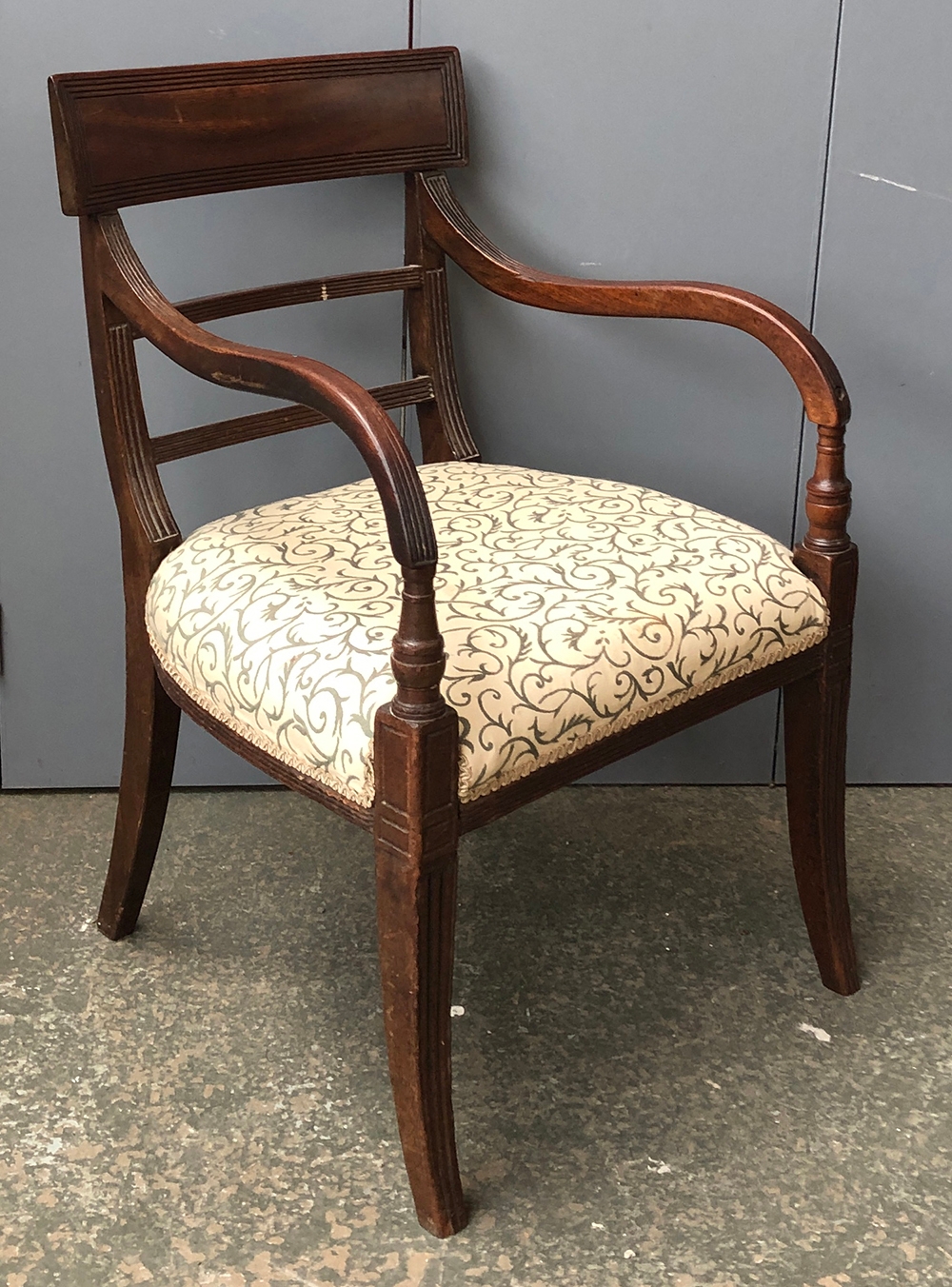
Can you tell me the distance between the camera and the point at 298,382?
1091mm

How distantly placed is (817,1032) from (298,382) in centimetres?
93

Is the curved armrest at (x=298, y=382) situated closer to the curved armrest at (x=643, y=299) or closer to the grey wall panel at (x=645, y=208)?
the curved armrest at (x=643, y=299)

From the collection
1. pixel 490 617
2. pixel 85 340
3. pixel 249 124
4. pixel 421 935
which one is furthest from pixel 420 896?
pixel 85 340

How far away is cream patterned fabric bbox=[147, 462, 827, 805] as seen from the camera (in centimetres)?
111

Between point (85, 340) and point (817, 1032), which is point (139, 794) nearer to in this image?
point (85, 340)

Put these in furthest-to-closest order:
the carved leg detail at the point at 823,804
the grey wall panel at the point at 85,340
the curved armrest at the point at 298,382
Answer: the grey wall panel at the point at 85,340, the carved leg detail at the point at 823,804, the curved armrest at the point at 298,382

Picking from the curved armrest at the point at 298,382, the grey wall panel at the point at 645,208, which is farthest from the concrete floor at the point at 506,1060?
the curved armrest at the point at 298,382

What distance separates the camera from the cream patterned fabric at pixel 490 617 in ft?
3.65

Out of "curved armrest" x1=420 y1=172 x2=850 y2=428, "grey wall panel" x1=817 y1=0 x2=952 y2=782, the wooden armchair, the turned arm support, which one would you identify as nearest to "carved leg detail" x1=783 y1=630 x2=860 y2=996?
the wooden armchair

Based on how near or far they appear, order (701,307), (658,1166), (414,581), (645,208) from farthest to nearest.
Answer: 1. (645,208)
2. (701,307)
3. (658,1166)
4. (414,581)

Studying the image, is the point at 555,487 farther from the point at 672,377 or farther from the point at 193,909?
the point at 193,909

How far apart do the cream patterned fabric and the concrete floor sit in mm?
420

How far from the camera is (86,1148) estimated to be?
1309 millimetres

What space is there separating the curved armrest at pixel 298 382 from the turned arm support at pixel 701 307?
0.41m
